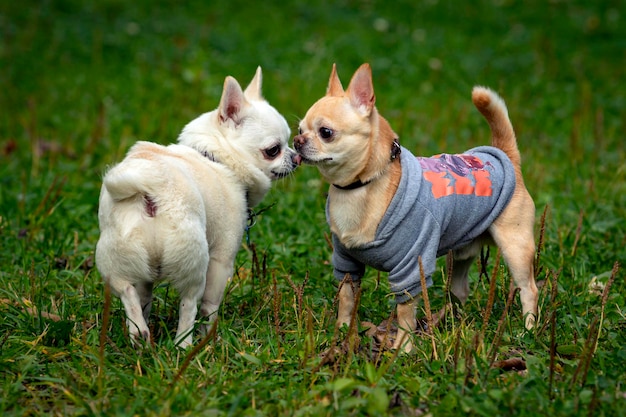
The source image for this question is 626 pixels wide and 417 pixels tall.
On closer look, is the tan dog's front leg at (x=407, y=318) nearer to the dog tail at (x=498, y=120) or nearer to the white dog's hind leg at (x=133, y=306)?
the dog tail at (x=498, y=120)

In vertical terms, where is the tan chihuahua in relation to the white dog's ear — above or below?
below

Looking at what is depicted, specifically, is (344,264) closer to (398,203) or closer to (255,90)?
(398,203)

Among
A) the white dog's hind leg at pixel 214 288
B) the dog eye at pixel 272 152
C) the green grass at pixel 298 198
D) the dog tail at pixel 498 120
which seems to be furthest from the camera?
the dog eye at pixel 272 152

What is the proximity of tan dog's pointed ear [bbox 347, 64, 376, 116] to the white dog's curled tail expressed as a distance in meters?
0.97

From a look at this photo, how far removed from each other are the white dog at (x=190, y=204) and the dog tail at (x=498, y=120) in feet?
3.40

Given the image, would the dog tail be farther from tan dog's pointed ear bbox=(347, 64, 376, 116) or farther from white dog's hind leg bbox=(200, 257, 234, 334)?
white dog's hind leg bbox=(200, 257, 234, 334)

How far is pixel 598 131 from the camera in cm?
640

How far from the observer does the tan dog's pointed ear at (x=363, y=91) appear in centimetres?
336

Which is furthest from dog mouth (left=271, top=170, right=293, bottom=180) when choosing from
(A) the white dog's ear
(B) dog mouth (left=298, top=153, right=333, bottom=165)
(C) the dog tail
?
(C) the dog tail

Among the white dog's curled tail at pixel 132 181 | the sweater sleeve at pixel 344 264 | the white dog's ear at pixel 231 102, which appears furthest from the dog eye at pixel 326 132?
the white dog's curled tail at pixel 132 181

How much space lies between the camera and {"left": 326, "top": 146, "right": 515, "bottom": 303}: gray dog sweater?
132 inches

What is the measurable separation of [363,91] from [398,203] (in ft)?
1.77

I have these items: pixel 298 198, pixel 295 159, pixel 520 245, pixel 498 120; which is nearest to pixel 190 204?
pixel 295 159

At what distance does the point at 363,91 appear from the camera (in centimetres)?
338
